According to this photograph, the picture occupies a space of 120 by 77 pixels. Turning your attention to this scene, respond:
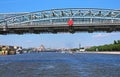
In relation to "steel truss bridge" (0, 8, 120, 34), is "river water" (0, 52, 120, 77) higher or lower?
lower

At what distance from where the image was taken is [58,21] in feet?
290

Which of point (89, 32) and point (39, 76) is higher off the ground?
point (89, 32)

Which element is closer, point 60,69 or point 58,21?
point 60,69

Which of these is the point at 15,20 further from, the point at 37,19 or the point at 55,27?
the point at 55,27

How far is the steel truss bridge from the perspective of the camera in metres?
74.4

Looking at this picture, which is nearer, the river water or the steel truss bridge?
the river water

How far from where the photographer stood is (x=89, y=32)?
76438 millimetres

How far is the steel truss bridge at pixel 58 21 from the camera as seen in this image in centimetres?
7438

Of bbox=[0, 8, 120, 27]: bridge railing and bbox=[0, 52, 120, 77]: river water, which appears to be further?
bbox=[0, 8, 120, 27]: bridge railing

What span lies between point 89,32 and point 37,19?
64.7ft

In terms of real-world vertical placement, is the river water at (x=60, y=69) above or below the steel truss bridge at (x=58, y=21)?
below

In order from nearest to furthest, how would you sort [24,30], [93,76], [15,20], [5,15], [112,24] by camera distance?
1. [93,76]
2. [112,24]
3. [24,30]
4. [15,20]
5. [5,15]

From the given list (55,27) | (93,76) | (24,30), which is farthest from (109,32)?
(93,76)

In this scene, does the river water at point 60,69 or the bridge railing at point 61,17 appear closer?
the river water at point 60,69
